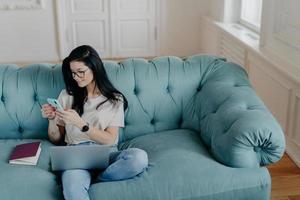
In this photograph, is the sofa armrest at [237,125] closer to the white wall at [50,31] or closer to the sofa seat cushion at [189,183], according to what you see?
the sofa seat cushion at [189,183]

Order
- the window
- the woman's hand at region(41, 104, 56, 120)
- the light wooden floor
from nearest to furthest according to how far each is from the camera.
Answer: the woman's hand at region(41, 104, 56, 120), the light wooden floor, the window

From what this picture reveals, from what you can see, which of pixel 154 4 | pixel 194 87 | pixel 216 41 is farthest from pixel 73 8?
pixel 194 87

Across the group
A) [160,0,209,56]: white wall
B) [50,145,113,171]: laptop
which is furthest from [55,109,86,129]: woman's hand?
[160,0,209,56]: white wall

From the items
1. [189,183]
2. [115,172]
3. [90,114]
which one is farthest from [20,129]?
[189,183]

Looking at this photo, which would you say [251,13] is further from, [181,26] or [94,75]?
[94,75]

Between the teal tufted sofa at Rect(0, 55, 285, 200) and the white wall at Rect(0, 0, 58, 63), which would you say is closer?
the teal tufted sofa at Rect(0, 55, 285, 200)

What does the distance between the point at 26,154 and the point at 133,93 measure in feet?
2.11

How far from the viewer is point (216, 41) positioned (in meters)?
4.66

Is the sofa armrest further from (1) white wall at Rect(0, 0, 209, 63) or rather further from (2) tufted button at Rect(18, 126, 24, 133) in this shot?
(1) white wall at Rect(0, 0, 209, 63)

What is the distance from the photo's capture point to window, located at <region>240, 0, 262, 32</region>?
13.1 feet

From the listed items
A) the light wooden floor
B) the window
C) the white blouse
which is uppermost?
the window

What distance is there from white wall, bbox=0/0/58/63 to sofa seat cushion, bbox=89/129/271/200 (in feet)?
12.0

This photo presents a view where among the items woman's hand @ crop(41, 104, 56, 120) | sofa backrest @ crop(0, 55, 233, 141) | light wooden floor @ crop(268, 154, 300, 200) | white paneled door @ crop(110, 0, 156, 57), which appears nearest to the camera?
woman's hand @ crop(41, 104, 56, 120)

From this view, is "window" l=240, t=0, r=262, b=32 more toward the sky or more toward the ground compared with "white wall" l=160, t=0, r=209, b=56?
more toward the sky
